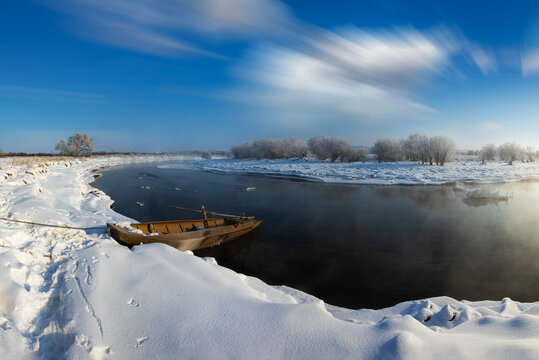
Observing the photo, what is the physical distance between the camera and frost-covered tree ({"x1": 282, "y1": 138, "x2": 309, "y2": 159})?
78.9 metres

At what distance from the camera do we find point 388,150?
60062 millimetres

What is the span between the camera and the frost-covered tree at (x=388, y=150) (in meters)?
59.4

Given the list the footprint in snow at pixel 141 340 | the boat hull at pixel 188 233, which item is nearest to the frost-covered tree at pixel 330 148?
the boat hull at pixel 188 233

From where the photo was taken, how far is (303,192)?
→ 25969 mm

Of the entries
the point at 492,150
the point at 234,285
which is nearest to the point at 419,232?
the point at 234,285

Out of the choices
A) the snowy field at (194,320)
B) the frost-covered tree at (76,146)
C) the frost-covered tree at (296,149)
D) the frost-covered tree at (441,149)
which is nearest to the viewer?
the snowy field at (194,320)

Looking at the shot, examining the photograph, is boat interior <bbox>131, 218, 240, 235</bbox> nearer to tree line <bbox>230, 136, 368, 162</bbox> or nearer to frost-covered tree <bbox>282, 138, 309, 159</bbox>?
tree line <bbox>230, 136, 368, 162</bbox>

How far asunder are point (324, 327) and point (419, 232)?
11634mm

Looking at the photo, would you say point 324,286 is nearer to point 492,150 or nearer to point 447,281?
point 447,281

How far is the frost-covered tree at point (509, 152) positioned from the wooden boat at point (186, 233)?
64.8 m

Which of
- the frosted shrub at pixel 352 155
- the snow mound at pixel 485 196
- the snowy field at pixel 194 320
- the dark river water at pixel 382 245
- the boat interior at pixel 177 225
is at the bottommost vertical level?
the dark river water at pixel 382 245

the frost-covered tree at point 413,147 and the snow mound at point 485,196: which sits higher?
the frost-covered tree at point 413,147

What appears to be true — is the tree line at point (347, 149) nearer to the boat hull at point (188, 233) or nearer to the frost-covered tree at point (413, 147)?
the frost-covered tree at point (413, 147)

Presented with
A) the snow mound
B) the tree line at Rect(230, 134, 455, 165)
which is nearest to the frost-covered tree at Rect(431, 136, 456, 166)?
the tree line at Rect(230, 134, 455, 165)
